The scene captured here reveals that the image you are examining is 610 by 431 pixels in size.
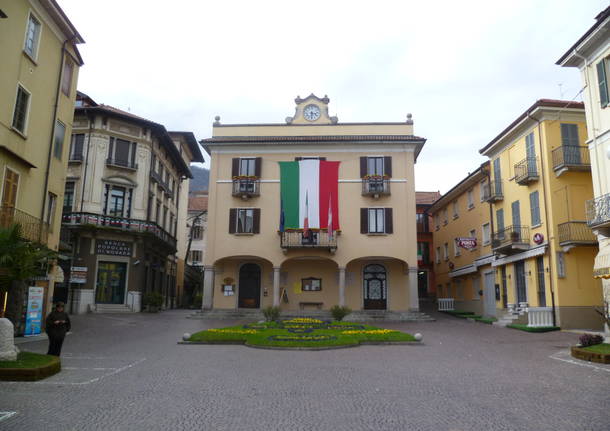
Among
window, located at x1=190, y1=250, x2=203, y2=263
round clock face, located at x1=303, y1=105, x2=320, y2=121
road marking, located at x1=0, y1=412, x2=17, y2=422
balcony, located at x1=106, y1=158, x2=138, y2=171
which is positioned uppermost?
round clock face, located at x1=303, y1=105, x2=320, y2=121

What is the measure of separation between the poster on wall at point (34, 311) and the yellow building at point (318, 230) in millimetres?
13497

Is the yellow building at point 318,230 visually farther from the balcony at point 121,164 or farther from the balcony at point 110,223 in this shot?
the balcony at point 121,164

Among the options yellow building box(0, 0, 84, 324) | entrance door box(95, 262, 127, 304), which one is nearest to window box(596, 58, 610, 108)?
yellow building box(0, 0, 84, 324)

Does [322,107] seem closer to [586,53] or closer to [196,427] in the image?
[586,53]

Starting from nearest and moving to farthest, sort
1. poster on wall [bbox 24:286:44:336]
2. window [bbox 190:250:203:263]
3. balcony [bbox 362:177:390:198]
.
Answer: poster on wall [bbox 24:286:44:336] → balcony [bbox 362:177:390:198] → window [bbox 190:250:203:263]

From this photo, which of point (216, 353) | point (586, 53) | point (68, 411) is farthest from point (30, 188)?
point (586, 53)

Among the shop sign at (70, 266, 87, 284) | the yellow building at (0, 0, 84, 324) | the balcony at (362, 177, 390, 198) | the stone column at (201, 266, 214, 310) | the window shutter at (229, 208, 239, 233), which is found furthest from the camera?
the window shutter at (229, 208, 239, 233)

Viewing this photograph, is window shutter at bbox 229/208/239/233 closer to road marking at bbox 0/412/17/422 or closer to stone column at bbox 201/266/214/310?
stone column at bbox 201/266/214/310

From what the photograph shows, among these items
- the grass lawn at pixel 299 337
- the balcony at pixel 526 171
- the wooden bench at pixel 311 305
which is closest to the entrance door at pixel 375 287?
the wooden bench at pixel 311 305

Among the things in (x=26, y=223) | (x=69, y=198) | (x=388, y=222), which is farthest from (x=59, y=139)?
(x=388, y=222)

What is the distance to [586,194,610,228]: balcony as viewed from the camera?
703 inches

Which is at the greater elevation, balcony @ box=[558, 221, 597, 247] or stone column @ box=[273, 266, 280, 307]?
balcony @ box=[558, 221, 597, 247]

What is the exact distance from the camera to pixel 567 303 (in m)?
23.8

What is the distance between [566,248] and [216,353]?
1770 cm
